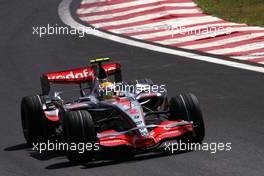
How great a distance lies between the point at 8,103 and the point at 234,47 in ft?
18.4

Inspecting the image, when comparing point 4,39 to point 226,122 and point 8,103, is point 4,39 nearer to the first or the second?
point 8,103

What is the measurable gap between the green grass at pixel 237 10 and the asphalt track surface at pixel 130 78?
313 cm

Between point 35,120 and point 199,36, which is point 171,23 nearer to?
point 199,36

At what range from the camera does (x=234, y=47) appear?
19.3m

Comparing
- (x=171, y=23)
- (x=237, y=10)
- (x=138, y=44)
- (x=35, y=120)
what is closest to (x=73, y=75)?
(x=35, y=120)

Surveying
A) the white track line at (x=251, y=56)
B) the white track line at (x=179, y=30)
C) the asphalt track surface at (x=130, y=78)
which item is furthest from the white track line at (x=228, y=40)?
the white track line at (x=251, y=56)

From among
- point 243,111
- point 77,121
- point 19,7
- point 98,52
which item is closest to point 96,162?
point 77,121

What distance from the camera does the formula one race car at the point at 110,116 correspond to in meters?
11.4

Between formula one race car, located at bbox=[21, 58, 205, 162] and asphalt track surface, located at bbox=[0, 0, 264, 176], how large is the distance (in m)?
0.28

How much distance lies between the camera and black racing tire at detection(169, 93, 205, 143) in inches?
468

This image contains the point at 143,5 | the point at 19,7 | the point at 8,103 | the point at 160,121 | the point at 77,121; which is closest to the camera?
the point at 77,121

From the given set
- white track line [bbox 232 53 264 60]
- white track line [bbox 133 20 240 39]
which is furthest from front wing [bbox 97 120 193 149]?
white track line [bbox 133 20 240 39]

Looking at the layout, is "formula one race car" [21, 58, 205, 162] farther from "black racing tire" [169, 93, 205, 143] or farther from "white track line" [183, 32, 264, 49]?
"white track line" [183, 32, 264, 49]

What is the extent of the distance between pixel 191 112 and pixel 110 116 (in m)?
1.08
